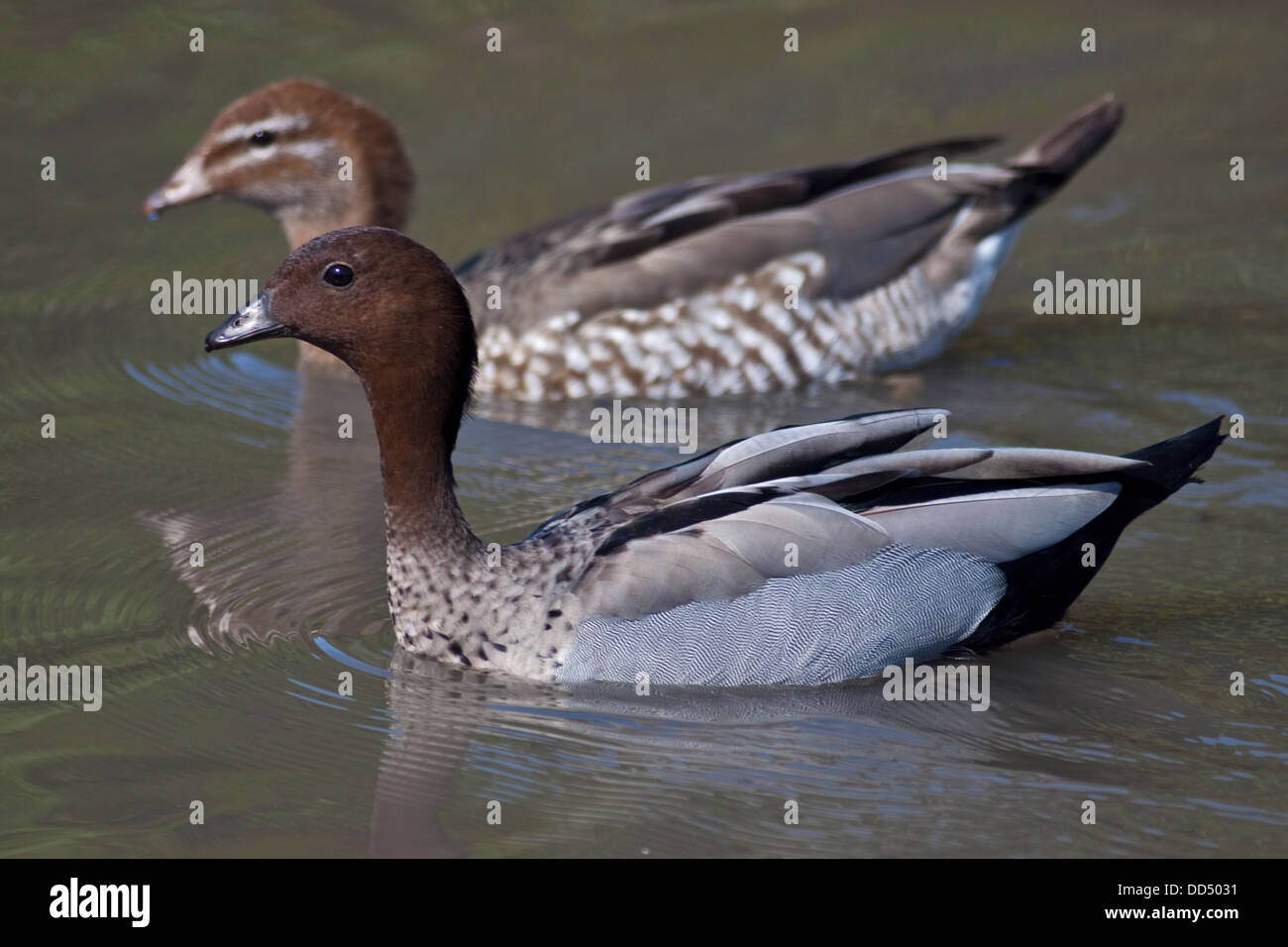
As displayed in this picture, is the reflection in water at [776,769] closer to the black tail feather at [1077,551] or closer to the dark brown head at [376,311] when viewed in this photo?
the black tail feather at [1077,551]

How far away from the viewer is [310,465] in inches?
371

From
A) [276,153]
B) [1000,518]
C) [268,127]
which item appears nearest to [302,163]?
[276,153]

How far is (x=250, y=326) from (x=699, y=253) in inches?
160

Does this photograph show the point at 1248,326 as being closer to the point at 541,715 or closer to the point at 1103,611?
the point at 1103,611

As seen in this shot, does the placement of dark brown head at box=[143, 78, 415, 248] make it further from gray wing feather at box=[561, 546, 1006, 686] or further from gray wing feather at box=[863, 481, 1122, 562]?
gray wing feather at box=[863, 481, 1122, 562]

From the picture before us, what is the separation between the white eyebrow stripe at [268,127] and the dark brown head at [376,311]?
4.17 m

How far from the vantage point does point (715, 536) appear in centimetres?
678

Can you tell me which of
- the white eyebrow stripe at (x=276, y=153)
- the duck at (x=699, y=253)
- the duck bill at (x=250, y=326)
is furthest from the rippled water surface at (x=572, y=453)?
the duck bill at (x=250, y=326)

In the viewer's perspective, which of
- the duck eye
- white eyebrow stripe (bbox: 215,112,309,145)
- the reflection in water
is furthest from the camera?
white eyebrow stripe (bbox: 215,112,309,145)

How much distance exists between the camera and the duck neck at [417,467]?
7105 mm

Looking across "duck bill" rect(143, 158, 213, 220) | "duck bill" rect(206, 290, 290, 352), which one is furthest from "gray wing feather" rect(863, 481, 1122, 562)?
"duck bill" rect(143, 158, 213, 220)

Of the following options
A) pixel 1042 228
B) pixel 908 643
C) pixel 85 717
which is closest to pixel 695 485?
pixel 908 643

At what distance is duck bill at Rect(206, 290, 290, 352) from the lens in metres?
7.04

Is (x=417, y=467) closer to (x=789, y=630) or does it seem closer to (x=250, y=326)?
(x=250, y=326)
